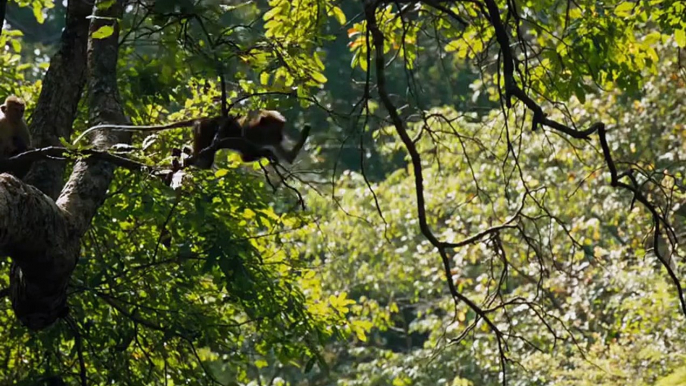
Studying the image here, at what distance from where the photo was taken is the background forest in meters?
2.63

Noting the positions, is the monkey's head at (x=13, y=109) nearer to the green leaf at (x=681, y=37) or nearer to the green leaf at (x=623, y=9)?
the green leaf at (x=623, y=9)

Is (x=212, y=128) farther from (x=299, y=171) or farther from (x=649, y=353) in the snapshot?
(x=649, y=353)

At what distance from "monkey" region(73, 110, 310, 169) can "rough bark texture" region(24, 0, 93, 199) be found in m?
0.53

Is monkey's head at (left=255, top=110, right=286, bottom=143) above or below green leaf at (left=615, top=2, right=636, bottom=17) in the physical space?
below

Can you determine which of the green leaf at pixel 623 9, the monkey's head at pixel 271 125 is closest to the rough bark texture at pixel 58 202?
the monkey's head at pixel 271 125

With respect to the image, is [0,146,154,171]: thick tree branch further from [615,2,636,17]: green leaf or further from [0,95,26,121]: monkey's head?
[615,2,636,17]: green leaf

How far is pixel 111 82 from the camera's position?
3.29 meters

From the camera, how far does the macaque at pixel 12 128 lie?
377 cm

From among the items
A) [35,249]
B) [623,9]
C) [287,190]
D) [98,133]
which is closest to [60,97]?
[98,133]

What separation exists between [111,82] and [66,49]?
0.22m

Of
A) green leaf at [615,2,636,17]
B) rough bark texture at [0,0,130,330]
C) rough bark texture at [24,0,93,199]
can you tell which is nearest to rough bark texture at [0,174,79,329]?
rough bark texture at [0,0,130,330]

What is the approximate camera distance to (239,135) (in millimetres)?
2566

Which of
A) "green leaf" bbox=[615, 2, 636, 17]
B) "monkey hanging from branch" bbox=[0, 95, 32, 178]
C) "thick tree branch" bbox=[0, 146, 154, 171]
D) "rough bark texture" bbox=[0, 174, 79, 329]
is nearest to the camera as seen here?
"rough bark texture" bbox=[0, 174, 79, 329]

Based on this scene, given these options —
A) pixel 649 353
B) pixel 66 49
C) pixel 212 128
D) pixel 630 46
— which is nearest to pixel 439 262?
pixel 649 353
